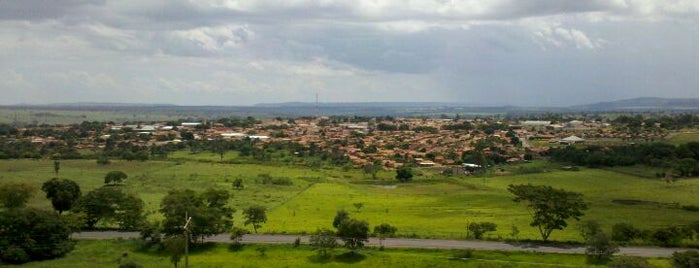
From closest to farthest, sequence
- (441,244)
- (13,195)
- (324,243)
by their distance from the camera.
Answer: (324,243)
(441,244)
(13,195)

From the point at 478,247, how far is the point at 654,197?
1225 inches

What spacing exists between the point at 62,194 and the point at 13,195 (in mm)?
3611

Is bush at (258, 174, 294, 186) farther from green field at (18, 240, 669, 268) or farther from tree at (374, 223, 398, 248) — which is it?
green field at (18, 240, 669, 268)

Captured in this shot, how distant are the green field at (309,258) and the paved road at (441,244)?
4.34 ft

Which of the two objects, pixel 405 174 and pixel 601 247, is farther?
pixel 405 174

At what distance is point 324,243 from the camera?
37406 mm

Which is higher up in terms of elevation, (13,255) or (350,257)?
(13,255)

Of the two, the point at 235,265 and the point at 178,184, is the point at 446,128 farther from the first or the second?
the point at 235,265

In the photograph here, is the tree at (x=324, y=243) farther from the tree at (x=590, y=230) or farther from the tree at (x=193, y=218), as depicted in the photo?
the tree at (x=590, y=230)

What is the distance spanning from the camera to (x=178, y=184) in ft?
226

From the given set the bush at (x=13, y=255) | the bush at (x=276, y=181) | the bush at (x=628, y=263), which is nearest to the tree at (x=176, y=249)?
the bush at (x=13, y=255)

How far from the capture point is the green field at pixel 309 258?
34.9m

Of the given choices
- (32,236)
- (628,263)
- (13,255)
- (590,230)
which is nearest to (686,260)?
(628,263)

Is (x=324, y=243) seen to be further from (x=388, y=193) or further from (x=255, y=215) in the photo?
(x=388, y=193)
